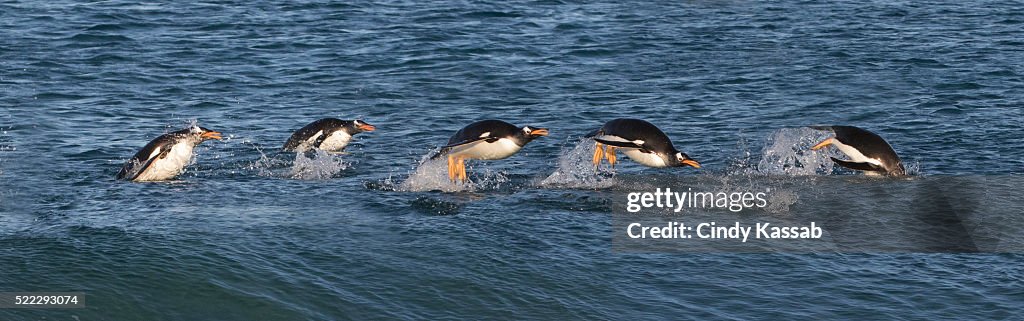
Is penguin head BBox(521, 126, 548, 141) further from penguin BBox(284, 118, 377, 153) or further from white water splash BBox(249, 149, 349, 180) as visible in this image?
penguin BBox(284, 118, 377, 153)

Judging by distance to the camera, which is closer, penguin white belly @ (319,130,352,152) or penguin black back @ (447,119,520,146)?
penguin black back @ (447,119,520,146)

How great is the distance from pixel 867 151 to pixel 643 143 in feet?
10.7

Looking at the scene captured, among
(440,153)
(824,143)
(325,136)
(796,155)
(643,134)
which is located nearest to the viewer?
(643,134)

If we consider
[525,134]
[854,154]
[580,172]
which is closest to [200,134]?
[525,134]

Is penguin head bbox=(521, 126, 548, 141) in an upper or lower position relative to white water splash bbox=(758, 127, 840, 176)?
upper

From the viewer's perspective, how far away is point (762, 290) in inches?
583

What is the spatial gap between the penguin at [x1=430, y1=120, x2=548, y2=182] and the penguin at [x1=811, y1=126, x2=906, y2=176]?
422 cm

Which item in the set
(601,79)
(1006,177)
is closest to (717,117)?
(601,79)

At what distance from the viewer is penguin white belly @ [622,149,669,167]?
18688mm

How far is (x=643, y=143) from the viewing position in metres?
18.5

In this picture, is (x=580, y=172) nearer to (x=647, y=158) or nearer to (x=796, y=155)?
(x=647, y=158)

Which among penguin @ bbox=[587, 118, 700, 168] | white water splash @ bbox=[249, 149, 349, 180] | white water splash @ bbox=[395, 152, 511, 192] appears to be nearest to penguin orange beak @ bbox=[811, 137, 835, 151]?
penguin @ bbox=[587, 118, 700, 168]

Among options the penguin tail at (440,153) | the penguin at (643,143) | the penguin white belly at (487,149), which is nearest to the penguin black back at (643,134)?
the penguin at (643,143)

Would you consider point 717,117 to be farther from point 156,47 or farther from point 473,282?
point 156,47
